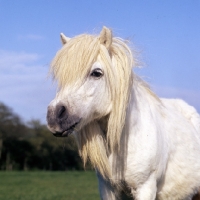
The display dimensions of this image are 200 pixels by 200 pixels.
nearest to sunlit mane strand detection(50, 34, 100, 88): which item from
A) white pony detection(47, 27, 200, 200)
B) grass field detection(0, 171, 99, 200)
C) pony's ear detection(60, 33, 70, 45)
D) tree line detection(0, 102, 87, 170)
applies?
white pony detection(47, 27, 200, 200)

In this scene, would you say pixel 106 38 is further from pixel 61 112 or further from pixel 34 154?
pixel 34 154

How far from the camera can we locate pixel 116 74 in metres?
4.53

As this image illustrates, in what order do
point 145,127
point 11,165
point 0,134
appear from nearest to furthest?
point 145,127 < point 11,165 < point 0,134

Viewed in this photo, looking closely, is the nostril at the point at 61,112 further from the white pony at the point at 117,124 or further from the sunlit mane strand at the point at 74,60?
the sunlit mane strand at the point at 74,60

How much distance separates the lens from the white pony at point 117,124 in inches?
171

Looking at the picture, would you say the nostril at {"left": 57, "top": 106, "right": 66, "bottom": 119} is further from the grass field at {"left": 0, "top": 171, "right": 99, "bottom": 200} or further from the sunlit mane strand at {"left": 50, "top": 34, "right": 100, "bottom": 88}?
the grass field at {"left": 0, "top": 171, "right": 99, "bottom": 200}

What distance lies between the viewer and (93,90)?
14.4ft

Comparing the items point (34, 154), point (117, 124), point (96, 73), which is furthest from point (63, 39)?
point (34, 154)

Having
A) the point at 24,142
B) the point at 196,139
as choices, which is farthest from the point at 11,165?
the point at 196,139

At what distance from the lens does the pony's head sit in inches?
167

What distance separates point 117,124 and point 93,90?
Answer: 407mm

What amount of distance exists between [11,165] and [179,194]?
165 feet

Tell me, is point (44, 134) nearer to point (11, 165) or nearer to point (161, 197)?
point (11, 165)

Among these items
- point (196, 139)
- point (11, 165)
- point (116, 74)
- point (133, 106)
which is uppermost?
point (116, 74)
